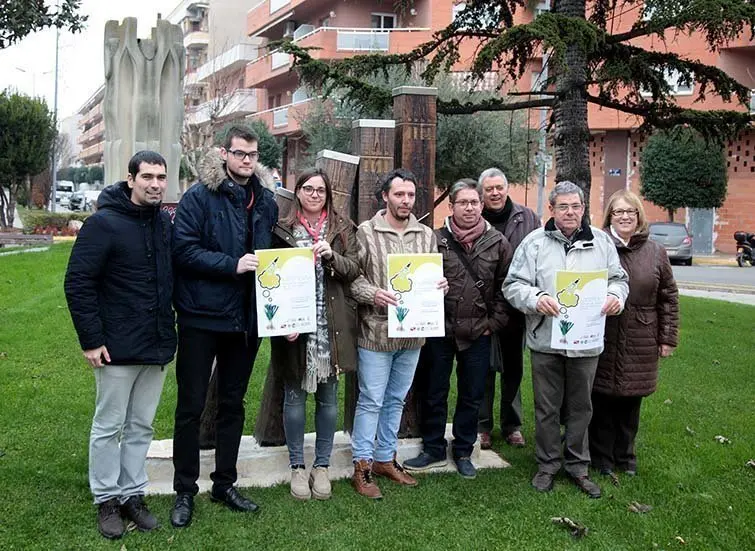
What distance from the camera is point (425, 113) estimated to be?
5.50 meters

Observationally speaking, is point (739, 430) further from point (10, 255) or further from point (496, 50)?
point (10, 255)

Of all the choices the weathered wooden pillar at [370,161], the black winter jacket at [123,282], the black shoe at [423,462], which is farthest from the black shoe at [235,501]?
the weathered wooden pillar at [370,161]

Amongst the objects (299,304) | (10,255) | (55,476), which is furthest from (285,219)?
(10,255)

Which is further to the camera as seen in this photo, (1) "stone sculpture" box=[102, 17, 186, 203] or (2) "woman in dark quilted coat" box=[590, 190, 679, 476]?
(1) "stone sculpture" box=[102, 17, 186, 203]

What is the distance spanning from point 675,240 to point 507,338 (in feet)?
72.9

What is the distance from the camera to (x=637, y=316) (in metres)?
5.16

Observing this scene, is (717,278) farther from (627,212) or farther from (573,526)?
(573,526)

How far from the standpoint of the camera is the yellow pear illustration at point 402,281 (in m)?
4.71

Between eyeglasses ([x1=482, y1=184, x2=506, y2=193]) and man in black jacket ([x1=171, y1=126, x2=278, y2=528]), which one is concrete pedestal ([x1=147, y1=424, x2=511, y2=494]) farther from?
eyeglasses ([x1=482, y1=184, x2=506, y2=193])

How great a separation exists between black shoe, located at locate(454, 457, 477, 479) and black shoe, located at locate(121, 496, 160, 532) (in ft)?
6.92

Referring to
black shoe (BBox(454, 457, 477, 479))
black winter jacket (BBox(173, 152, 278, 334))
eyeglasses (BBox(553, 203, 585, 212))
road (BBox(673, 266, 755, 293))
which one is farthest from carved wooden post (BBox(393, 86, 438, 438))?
road (BBox(673, 266, 755, 293))

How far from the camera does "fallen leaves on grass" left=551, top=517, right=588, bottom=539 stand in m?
4.43

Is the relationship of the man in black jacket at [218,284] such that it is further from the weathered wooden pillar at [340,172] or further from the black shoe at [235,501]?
the weathered wooden pillar at [340,172]

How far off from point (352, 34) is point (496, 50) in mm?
26554
